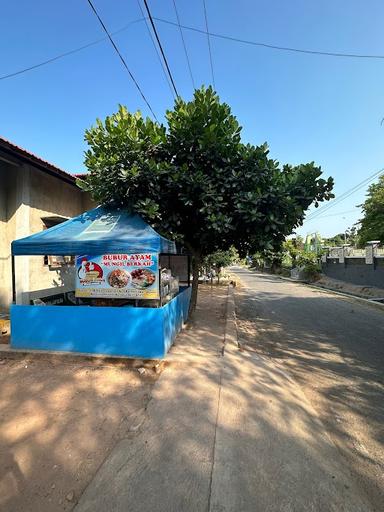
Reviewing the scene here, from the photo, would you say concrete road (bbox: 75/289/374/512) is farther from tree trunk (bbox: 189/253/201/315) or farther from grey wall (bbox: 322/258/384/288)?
grey wall (bbox: 322/258/384/288)

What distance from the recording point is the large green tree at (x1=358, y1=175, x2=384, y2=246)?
1479 cm

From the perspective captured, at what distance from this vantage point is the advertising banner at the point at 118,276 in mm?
4992

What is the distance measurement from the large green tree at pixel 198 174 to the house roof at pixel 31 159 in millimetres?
1921

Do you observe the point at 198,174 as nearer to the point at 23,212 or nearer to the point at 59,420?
the point at 59,420

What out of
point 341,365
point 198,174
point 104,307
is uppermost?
point 198,174

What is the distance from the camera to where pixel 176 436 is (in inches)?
115

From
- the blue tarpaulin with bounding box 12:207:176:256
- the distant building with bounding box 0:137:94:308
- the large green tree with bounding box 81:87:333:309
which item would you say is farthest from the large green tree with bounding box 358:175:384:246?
the distant building with bounding box 0:137:94:308

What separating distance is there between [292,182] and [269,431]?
4748 mm

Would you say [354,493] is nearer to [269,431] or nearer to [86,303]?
[269,431]

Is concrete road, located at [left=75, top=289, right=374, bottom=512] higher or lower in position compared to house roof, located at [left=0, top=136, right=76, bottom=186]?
lower

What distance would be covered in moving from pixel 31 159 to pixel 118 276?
4505 millimetres

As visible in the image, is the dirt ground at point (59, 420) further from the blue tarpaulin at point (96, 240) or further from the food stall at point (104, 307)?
the blue tarpaulin at point (96, 240)

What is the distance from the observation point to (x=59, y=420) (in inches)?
125

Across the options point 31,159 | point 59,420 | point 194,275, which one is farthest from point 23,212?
point 59,420
